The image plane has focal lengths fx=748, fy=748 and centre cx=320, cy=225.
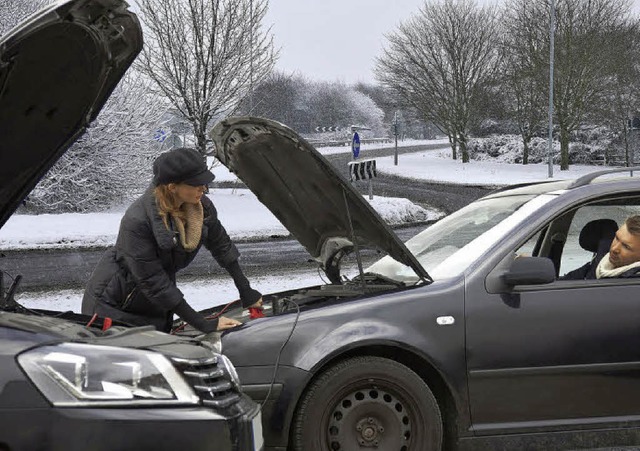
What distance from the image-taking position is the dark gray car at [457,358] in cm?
347

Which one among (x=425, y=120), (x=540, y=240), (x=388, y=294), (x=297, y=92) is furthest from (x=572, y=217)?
(x=297, y=92)

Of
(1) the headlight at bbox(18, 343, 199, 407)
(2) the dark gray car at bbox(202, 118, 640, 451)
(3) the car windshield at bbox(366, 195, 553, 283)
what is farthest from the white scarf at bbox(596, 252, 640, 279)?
(1) the headlight at bbox(18, 343, 199, 407)

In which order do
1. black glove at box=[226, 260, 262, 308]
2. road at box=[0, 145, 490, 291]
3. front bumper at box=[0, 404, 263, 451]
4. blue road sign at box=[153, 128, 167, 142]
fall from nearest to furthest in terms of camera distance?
front bumper at box=[0, 404, 263, 451] < black glove at box=[226, 260, 262, 308] < road at box=[0, 145, 490, 291] < blue road sign at box=[153, 128, 167, 142]

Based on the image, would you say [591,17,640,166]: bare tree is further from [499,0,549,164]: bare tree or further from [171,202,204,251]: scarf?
[171,202,204,251]: scarf

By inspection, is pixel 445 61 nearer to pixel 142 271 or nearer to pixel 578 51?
pixel 578 51

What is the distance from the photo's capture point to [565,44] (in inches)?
1674

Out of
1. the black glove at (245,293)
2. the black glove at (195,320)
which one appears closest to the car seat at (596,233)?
the black glove at (245,293)

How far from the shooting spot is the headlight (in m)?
2.08

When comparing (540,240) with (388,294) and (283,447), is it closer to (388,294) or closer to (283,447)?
(388,294)

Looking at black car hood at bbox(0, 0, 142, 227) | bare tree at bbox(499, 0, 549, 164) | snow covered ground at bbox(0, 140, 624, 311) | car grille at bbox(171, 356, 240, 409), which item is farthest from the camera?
bare tree at bbox(499, 0, 549, 164)

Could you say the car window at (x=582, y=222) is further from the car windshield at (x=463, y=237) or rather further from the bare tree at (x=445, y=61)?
the bare tree at (x=445, y=61)

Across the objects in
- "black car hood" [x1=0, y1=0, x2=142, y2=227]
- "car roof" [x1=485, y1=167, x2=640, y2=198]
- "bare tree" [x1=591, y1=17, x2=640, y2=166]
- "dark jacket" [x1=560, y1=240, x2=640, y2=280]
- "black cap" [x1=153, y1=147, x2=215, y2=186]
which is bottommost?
"dark jacket" [x1=560, y1=240, x2=640, y2=280]

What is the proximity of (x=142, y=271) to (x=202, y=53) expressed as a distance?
19.4m

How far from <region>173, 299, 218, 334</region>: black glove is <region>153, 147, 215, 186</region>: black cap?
638mm
